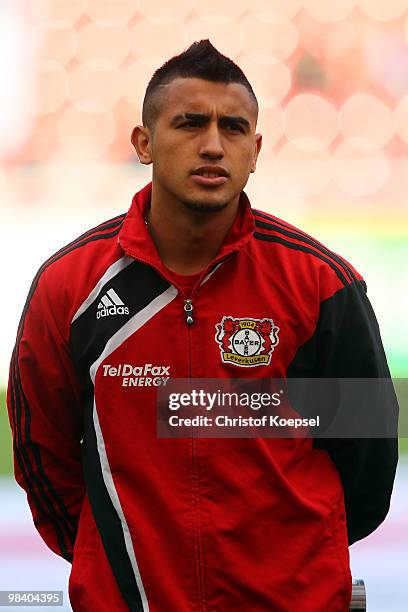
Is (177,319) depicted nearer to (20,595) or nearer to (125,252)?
(125,252)

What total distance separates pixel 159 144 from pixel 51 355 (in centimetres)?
35

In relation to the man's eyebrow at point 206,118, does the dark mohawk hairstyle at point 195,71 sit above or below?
above

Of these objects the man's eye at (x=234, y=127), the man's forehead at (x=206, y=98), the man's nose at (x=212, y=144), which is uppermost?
the man's forehead at (x=206, y=98)

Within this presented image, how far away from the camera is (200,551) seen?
4.21 feet

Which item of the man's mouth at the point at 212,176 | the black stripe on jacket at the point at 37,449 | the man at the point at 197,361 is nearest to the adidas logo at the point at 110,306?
the man at the point at 197,361

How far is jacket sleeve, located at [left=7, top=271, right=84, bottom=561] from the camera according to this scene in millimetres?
1401

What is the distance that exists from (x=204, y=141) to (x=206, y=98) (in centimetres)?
7

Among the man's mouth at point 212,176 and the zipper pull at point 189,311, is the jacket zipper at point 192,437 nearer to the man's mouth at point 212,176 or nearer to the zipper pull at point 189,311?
the zipper pull at point 189,311

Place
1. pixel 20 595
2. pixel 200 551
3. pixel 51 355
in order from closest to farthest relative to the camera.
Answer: pixel 200 551
pixel 51 355
pixel 20 595

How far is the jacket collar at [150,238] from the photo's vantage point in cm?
134

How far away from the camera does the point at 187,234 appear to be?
4.50 feet

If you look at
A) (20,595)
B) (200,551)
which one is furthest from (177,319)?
(20,595)

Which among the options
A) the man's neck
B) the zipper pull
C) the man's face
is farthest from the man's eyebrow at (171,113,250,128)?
the zipper pull

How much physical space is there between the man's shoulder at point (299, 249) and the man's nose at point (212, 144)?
0.52ft
